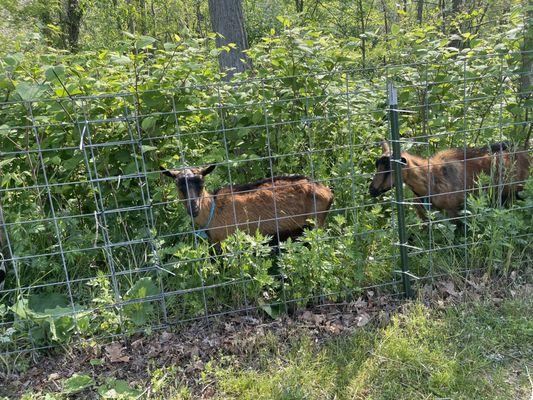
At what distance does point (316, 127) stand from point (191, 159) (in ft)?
4.66

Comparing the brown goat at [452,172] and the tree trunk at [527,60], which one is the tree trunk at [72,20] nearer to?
the brown goat at [452,172]

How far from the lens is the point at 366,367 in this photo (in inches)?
142

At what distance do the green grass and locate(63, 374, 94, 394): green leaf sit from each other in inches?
37.5

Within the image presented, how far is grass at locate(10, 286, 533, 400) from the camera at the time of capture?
3414 mm

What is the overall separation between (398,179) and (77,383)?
122 inches

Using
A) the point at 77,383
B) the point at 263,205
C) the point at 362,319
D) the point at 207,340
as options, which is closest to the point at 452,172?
the point at 263,205

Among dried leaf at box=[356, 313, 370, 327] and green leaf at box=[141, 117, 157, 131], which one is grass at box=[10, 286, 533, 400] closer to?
dried leaf at box=[356, 313, 370, 327]

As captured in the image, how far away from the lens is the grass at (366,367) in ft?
11.2

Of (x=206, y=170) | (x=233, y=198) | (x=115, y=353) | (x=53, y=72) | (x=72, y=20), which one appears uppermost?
(x=72, y=20)

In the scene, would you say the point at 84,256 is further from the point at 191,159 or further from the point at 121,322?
the point at 191,159

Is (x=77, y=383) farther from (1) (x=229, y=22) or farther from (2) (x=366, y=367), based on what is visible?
(1) (x=229, y=22)

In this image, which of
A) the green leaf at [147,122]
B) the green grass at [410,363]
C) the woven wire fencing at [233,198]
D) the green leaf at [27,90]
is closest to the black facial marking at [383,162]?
the woven wire fencing at [233,198]

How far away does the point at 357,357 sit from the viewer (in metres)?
3.71

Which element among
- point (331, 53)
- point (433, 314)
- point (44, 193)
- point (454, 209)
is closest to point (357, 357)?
point (433, 314)
